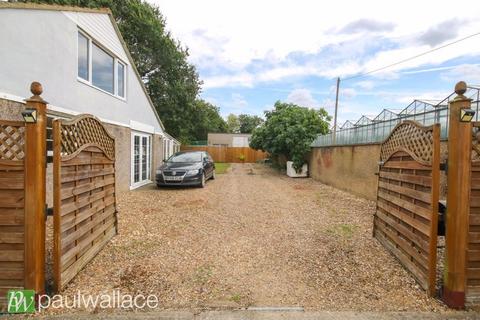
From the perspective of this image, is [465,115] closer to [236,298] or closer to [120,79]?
[236,298]

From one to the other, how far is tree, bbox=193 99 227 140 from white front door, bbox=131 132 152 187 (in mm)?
13634

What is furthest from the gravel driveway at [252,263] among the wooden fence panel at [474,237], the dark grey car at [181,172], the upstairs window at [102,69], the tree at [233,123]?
the tree at [233,123]

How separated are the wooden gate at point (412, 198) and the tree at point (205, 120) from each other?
21999mm

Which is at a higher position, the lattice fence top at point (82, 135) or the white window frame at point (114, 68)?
the white window frame at point (114, 68)

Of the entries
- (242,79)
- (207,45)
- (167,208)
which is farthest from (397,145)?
(242,79)

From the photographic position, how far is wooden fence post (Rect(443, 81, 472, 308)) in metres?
2.67

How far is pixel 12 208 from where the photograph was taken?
260 cm

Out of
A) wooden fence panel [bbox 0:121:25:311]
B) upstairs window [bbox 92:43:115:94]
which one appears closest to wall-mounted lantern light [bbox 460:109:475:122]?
wooden fence panel [bbox 0:121:25:311]

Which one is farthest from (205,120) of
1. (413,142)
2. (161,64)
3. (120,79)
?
(413,142)

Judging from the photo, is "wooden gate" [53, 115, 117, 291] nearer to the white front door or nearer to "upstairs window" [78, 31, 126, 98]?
"upstairs window" [78, 31, 126, 98]

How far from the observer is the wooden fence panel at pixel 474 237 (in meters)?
2.71

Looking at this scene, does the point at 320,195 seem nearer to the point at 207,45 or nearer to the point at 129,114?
the point at 129,114

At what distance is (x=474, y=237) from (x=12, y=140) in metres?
4.78

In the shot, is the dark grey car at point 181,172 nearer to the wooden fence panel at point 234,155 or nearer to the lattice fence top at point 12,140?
the lattice fence top at point 12,140
